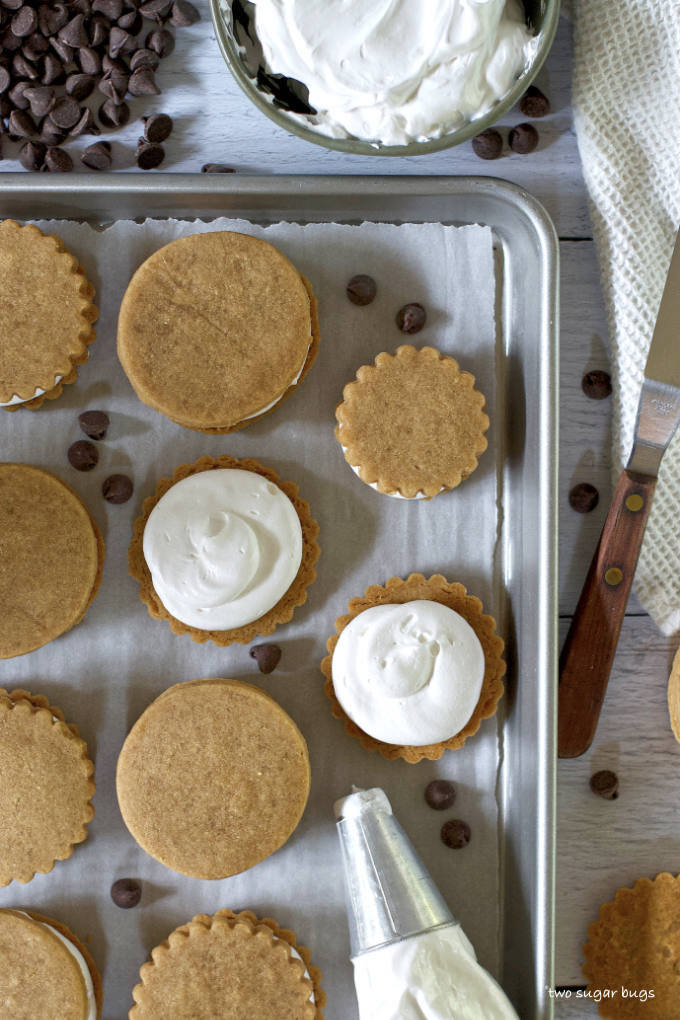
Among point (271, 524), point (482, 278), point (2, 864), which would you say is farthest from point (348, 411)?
point (2, 864)

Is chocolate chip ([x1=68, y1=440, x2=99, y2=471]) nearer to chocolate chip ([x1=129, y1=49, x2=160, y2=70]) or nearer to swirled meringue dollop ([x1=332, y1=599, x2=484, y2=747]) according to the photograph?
swirled meringue dollop ([x1=332, y1=599, x2=484, y2=747])

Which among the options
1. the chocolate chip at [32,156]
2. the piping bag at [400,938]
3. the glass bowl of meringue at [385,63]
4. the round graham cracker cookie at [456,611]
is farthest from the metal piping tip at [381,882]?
the chocolate chip at [32,156]

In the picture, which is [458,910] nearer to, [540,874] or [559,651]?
[540,874]

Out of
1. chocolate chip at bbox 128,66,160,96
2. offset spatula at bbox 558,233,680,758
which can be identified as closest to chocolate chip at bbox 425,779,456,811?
offset spatula at bbox 558,233,680,758

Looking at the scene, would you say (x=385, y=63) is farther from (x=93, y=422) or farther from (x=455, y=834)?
(x=455, y=834)

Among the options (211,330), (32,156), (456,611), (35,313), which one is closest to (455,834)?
(456,611)
